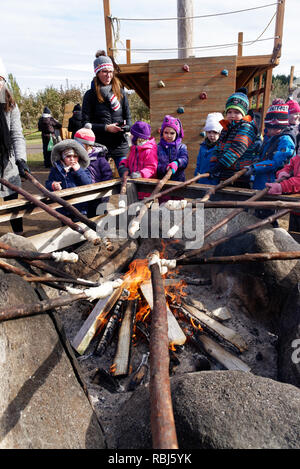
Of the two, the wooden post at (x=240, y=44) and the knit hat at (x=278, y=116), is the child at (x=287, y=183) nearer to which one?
the knit hat at (x=278, y=116)

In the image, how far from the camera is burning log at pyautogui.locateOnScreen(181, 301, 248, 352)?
101 inches

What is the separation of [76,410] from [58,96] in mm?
29642

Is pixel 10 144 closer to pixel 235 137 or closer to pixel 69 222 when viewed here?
pixel 69 222

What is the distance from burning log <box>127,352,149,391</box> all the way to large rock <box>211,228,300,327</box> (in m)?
1.10

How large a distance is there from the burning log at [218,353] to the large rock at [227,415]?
0.68m

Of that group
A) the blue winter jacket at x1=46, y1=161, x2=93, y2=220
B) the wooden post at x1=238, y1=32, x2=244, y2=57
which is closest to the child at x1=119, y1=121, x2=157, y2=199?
the blue winter jacket at x1=46, y1=161, x2=93, y2=220

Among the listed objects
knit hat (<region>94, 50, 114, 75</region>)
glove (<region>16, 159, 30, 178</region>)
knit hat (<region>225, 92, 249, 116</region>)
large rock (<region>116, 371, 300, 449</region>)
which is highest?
knit hat (<region>94, 50, 114, 75</region>)

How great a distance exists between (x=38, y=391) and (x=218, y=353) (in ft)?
4.67

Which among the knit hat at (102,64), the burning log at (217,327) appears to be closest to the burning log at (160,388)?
the burning log at (217,327)

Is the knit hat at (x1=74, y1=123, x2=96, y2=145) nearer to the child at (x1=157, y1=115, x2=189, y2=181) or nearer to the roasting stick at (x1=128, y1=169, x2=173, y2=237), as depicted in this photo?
the child at (x1=157, y1=115, x2=189, y2=181)

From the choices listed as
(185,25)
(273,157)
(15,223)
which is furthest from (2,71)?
(185,25)

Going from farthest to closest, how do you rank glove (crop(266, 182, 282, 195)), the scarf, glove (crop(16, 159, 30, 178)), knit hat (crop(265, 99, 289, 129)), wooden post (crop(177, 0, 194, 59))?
wooden post (crop(177, 0, 194, 59)), knit hat (crop(265, 99, 289, 129)), glove (crop(16, 159, 30, 178)), the scarf, glove (crop(266, 182, 282, 195))

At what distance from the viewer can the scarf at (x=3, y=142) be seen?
141 inches

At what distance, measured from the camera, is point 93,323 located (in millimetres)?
2590
